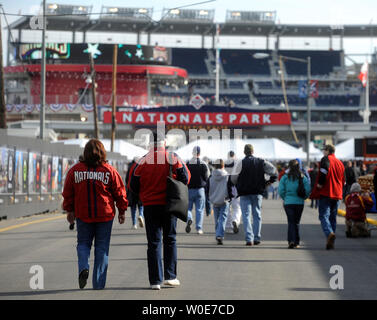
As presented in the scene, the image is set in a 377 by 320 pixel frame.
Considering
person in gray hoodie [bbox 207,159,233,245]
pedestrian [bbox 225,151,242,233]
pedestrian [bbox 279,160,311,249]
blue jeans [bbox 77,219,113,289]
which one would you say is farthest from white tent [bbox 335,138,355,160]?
blue jeans [bbox 77,219,113,289]

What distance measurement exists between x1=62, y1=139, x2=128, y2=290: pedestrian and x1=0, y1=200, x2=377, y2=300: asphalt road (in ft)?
1.03

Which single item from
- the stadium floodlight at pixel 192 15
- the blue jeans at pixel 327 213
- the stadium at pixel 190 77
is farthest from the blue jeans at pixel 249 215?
the stadium floodlight at pixel 192 15

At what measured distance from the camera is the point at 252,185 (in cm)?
1368

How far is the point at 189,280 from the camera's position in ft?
30.0

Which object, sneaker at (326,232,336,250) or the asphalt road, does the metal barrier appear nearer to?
the asphalt road

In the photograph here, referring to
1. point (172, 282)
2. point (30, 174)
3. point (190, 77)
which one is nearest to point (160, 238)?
point (172, 282)

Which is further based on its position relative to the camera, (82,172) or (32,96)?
(32,96)

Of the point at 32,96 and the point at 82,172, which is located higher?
the point at 32,96

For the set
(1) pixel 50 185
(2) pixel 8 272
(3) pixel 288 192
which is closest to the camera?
(2) pixel 8 272

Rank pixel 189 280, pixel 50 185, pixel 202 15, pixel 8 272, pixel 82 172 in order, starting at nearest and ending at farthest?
pixel 82 172 < pixel 189 280 < pixel 8 272 < pixel 50 185 < pixel 202 15

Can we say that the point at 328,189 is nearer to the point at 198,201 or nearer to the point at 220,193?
the point at 220,193

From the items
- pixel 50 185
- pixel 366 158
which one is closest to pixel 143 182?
pixel 50 185

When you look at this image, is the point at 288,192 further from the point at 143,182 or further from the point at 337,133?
the point at 337,133

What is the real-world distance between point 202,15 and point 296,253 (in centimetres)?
9677
